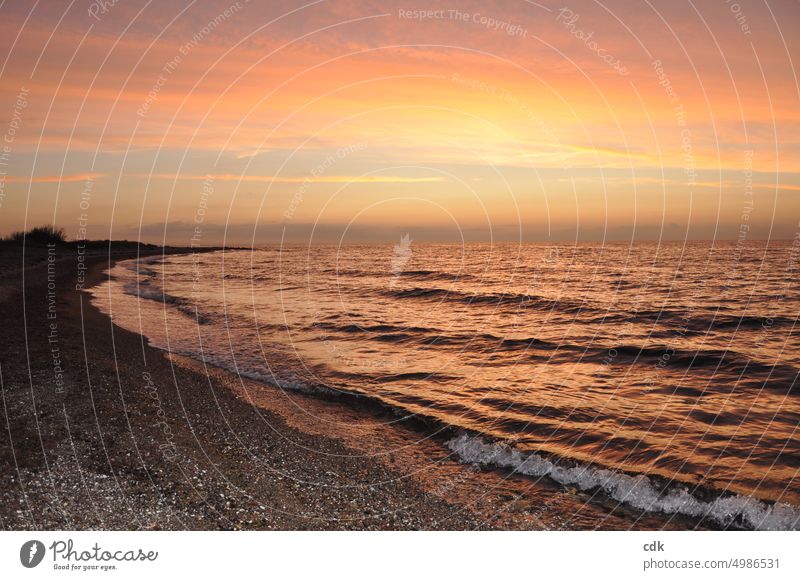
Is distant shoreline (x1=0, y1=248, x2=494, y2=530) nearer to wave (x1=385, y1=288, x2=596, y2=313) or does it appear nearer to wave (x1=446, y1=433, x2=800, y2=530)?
wave (x1=446, y1=433, x2=800, y2=530)

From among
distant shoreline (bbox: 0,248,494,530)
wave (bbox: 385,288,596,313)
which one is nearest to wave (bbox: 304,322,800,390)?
wave (bbox: 385,288,596,313)

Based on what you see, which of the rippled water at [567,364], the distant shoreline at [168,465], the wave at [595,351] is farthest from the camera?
the wave at [595,351]

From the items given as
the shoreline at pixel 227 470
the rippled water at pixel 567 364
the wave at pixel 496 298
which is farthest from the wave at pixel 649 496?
the wave at pixel 496 298

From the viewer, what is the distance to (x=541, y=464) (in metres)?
11.5

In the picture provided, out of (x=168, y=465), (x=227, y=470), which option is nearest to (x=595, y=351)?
(x=227, y=470)

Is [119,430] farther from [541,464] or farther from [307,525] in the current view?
[541,464]

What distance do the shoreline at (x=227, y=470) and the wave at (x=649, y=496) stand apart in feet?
1.34

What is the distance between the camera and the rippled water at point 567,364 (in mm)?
11414

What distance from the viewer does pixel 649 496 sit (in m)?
10.3

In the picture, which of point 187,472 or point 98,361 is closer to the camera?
point 187,472

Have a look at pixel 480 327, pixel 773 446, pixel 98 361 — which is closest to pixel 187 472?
pixel 98 361

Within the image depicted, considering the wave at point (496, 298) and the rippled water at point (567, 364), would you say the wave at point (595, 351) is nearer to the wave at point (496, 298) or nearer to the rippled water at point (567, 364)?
the rippled water at point (567, 364)
